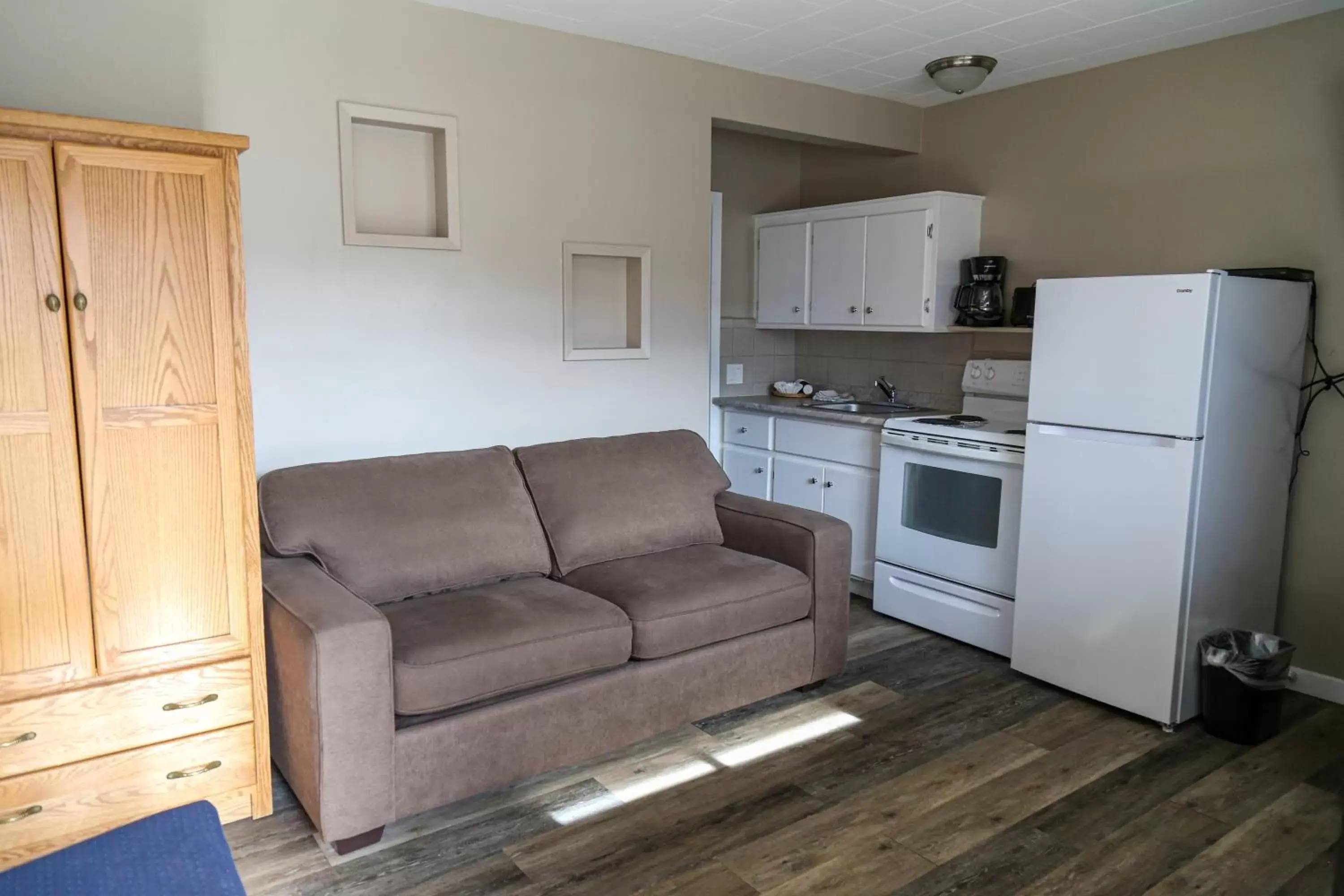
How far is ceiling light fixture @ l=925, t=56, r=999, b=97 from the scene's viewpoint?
12.4 ft

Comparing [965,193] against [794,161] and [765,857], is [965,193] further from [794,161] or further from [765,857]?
[765,857]

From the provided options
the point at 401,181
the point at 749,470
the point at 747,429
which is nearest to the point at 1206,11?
the point at 747,429

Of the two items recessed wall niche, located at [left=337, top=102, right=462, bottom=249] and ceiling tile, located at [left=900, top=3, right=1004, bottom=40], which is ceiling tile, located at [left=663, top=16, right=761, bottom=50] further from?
recessed wall niche, located at [left=337, top=102, right=462, bottom=249]

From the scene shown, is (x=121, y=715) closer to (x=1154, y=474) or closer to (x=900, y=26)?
(x=1154, y=474)

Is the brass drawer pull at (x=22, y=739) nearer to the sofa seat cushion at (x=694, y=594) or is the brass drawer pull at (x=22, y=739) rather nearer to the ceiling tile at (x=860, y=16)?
the sofa seat cushion at (x=694, y=594)

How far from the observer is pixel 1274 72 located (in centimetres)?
338

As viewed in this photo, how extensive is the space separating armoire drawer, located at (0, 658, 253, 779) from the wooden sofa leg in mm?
408

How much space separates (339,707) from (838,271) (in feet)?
11.0

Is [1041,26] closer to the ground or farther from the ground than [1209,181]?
farther from the ground

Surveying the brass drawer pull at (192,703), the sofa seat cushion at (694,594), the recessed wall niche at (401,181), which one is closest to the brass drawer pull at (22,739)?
the brass drawer pull at (192,703)

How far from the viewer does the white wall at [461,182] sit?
277cm

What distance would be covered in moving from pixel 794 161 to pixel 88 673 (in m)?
4.40

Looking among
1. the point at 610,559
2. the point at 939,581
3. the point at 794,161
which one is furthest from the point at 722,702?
the point at 794,161

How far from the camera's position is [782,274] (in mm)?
5012
